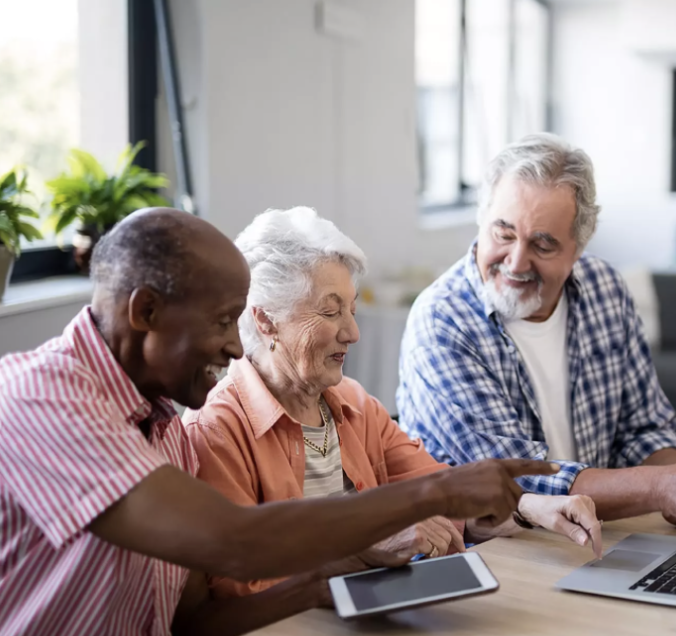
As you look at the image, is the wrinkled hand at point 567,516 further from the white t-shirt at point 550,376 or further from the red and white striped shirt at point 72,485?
the red and white striped shirt at point 72,485

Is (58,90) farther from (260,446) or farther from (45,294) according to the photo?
(260,446)

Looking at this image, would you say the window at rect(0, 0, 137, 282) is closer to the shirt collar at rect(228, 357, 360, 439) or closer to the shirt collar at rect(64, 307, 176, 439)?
the shirt collar at rect(228, 357, 360, 439)

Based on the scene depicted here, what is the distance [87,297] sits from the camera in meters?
2.72

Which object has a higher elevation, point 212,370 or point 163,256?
point 163,256

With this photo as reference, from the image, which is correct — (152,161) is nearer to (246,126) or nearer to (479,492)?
(246,126)

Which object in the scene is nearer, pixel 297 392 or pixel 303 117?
pixel 297 392

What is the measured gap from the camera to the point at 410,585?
124 cm

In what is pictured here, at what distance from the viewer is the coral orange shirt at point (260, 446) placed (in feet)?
4.83

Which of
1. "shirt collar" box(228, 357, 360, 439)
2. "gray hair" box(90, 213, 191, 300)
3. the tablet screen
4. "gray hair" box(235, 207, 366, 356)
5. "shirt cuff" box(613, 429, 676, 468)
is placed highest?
"gray hair" box(90, 213, 191, 300)

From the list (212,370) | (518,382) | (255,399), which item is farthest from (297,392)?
(518,382)

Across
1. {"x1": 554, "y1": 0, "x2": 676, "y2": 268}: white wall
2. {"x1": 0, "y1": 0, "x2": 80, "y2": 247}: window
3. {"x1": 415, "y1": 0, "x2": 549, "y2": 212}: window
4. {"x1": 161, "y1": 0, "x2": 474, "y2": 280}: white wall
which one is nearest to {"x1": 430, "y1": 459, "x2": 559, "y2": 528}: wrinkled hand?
{"x1": 0, "y1": 0, "x2": 80, "y2": 247}: window

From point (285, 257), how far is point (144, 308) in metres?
0.52

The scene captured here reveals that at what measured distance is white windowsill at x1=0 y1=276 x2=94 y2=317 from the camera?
2422 millimetres

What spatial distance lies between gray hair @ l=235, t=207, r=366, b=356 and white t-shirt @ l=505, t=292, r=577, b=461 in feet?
1.88
